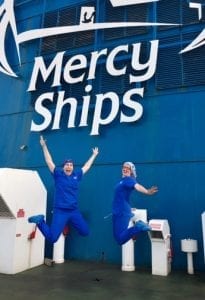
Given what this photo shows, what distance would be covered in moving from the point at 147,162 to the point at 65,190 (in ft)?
7.83

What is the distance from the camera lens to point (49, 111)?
8219 mm

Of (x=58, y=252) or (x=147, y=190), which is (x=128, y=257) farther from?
(x=147, y=190)

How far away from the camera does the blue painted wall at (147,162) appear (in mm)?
6617

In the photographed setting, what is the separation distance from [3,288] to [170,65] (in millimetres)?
5739

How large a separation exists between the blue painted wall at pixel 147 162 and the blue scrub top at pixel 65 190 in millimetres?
1932

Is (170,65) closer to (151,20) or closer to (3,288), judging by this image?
(151,20)

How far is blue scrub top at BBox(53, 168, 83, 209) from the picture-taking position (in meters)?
5.26

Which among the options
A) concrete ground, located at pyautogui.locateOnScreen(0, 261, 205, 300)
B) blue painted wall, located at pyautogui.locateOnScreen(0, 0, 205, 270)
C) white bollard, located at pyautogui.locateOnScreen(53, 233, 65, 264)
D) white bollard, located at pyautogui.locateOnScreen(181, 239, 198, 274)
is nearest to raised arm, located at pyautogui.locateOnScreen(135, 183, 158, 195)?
concrete ground, located at pyautogui.locateOnScreen(0, 261, 205, 300)

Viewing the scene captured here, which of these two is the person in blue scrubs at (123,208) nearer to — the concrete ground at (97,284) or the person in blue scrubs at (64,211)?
the person in blue scrubs at (64,211)

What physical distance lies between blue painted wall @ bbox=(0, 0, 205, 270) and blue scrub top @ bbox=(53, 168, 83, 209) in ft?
6.34

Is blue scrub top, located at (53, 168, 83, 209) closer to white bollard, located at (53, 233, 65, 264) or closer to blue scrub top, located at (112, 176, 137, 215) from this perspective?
blue scrub top, located at (112, 176, 137, 215)

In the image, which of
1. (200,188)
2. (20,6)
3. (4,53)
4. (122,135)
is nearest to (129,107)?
(122,135)

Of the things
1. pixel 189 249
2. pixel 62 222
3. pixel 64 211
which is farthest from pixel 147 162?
pixel 62 222

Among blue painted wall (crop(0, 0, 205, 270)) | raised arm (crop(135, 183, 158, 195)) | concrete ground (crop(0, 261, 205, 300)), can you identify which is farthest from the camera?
blue painted wall (crop(0, 0, 205, 270))
